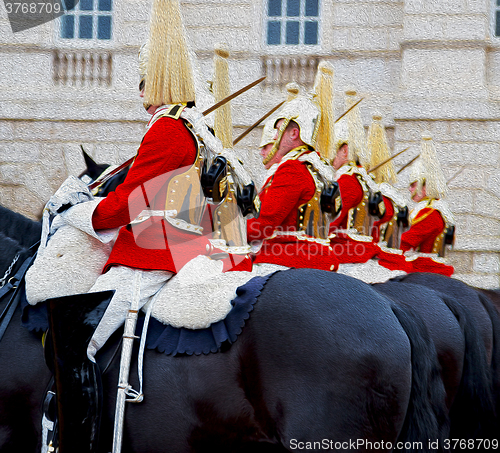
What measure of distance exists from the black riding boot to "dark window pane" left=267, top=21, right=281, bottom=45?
8.62 meters

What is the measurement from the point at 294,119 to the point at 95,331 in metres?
2.92

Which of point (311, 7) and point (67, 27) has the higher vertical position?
point (311, 7)

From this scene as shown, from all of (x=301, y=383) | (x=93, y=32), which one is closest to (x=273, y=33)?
(x=93, y=32)

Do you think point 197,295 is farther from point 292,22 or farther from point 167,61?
point 292,22

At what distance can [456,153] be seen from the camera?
33.0ft

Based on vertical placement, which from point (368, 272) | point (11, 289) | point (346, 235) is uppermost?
point (11, 289)

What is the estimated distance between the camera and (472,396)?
3568 millimetres

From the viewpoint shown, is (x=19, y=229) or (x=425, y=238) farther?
(x=425, y=238)

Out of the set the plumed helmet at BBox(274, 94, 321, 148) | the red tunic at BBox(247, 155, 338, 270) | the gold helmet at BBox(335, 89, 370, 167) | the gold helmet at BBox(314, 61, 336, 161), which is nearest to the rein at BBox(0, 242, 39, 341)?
the red tunic at BBox(247, 155, 338, 270)

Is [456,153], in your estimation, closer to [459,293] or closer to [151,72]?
[459,293]

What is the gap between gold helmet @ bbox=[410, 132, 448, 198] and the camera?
7.98 m

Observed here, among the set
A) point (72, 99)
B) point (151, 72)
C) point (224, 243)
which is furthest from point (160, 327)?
point (72, 99)

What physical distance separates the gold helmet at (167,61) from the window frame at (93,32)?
7981 millimetres

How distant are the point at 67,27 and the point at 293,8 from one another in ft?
11.6
